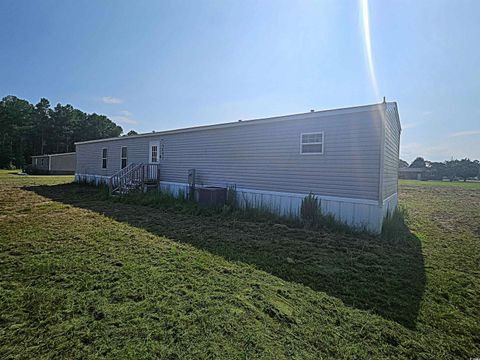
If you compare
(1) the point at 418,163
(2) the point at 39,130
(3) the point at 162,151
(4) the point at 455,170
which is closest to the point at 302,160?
(3) the point at 162,151

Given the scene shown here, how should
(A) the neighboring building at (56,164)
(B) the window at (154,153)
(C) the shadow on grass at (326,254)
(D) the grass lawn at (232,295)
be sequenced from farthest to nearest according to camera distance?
(A) the neighboring building at (56,164), (B) the window at (154,153), (C) the shadow on grass at (326,254), (D) the grass lawn at (232,295)

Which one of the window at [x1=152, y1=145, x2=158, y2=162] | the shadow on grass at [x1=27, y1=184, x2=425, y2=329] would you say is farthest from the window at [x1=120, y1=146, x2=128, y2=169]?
the shadow on grass at [x1=27, y1=184, x2=425, y2=329]

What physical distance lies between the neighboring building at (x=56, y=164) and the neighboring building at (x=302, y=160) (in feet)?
95.8

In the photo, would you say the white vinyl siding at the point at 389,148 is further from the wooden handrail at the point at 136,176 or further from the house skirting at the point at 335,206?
the wooden handrail at the point at 136,176

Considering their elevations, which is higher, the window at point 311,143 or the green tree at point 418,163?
the green tree at point 418,163

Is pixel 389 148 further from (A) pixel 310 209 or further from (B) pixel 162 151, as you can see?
(B) pixel 162 151

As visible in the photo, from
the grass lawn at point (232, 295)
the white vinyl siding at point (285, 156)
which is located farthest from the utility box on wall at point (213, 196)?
the grass lawn at point (232, 295)

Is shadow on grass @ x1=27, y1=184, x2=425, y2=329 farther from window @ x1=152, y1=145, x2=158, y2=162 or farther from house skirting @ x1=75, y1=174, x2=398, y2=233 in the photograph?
window @ x1=152, y1=145, x2=158, y2=162

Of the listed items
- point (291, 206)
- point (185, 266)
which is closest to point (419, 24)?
point (291, 206)

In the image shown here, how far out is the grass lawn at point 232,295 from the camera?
216 cm

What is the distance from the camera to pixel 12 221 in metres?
6.47

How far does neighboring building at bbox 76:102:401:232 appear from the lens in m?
6.56

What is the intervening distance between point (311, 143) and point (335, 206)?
1.94m

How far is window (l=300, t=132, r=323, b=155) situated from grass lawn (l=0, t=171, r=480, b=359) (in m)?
2.74
